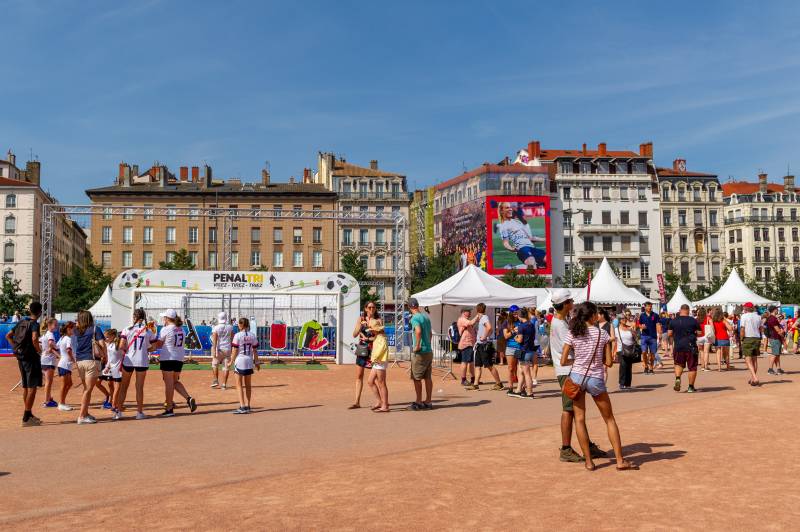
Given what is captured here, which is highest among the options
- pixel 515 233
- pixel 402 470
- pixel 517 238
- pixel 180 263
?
pixel 515 233

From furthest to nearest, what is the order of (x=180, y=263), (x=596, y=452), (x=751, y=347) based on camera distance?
(x=180, y=263) < (x=751, y=347) < (x=596, y=452)

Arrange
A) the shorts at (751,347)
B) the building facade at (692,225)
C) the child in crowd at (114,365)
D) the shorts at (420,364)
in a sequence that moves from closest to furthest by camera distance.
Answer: the child in crowd at (114,365), the shorts at (420,364), the shorts at (751,347), the building facade at (692,225)

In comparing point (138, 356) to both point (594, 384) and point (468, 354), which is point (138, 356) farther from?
point (594, 384)

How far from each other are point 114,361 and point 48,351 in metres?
1.78

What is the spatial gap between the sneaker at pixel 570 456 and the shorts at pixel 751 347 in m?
9.87

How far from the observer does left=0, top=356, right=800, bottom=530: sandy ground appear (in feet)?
19.7

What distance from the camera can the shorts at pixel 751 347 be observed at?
16.4m

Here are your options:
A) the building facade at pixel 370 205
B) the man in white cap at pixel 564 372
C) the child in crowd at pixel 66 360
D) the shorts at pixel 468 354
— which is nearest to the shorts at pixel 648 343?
the shorts at pixel 468 354

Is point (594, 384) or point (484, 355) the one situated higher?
point (594, 384)

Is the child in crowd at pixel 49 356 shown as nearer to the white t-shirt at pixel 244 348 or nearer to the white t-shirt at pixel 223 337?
the white t-shirt at pixel 244 348

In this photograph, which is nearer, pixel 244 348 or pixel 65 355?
pixel 65 355

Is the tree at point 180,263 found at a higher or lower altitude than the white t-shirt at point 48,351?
higher

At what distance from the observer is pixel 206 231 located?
7550 cm

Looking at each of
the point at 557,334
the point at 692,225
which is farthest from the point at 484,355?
the point at 692,225
